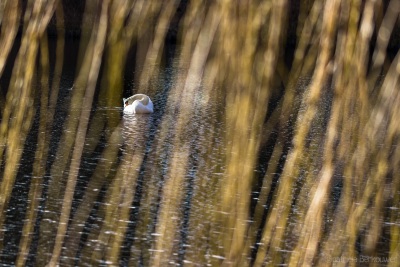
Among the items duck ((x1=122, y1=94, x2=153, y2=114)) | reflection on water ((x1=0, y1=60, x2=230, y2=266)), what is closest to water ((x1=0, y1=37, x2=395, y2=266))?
reflection on water ((x1=0, y1=60, x2=230, y2=266))

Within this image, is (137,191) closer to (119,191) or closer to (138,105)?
(119,191)

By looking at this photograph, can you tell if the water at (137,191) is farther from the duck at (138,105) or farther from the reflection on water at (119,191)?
the duck at (138,105)

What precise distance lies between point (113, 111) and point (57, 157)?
12.1 ft

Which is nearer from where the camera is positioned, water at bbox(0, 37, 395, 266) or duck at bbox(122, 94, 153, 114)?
water at bbox(0, 37, 395, 266)

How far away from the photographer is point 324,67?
1149 millimetres

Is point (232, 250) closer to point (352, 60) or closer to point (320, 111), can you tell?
point (352, 60)

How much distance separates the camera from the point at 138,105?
1345 centimetres

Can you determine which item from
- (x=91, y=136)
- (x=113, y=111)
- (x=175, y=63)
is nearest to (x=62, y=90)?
(x=113, y=111)

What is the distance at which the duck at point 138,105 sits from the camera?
13.5 metres

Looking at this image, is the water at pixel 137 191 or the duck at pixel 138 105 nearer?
the water at pixel 137 191

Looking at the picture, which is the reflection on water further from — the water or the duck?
the duck

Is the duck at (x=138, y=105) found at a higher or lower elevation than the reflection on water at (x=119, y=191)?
higher

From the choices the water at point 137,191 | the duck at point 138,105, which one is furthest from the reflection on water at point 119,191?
the duck at point 138,105

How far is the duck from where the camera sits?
13500mm
